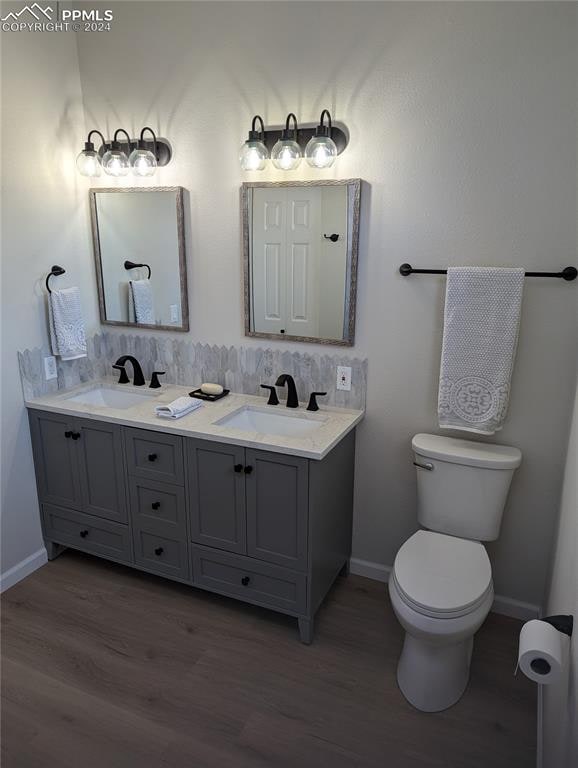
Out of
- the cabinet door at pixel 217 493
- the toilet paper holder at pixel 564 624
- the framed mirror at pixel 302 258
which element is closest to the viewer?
the toilet paper holder at pixel 564 624

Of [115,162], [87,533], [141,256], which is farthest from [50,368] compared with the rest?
[115,162]

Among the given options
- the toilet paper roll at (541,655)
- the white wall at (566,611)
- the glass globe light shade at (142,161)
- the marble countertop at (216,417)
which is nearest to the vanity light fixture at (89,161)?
the glass globe light shade at (142,161)

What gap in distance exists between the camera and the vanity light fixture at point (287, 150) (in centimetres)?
215

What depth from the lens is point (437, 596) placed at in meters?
1.75

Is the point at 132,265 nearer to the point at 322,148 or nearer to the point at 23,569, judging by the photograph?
the point at 322,148

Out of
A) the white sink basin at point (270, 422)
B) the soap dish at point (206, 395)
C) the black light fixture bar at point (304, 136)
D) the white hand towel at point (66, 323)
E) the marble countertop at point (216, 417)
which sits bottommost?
the white sink basin at point (270, 422)

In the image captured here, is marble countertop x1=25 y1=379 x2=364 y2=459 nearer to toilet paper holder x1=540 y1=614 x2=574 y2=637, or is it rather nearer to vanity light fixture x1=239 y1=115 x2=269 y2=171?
toilet paper holder x1=540 y1=614 x2=574 y2=637

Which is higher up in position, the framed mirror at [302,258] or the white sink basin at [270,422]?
the framed mirror at [302,258]

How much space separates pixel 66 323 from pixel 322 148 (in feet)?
4.89

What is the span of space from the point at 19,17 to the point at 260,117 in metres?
1.12

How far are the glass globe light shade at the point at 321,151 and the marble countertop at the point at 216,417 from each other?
1.08 meters

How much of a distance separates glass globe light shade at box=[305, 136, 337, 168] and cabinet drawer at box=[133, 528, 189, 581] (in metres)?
1.72

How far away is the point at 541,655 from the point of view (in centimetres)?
118

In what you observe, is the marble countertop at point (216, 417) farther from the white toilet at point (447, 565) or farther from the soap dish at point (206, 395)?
the white toilet at point (447, 565)
